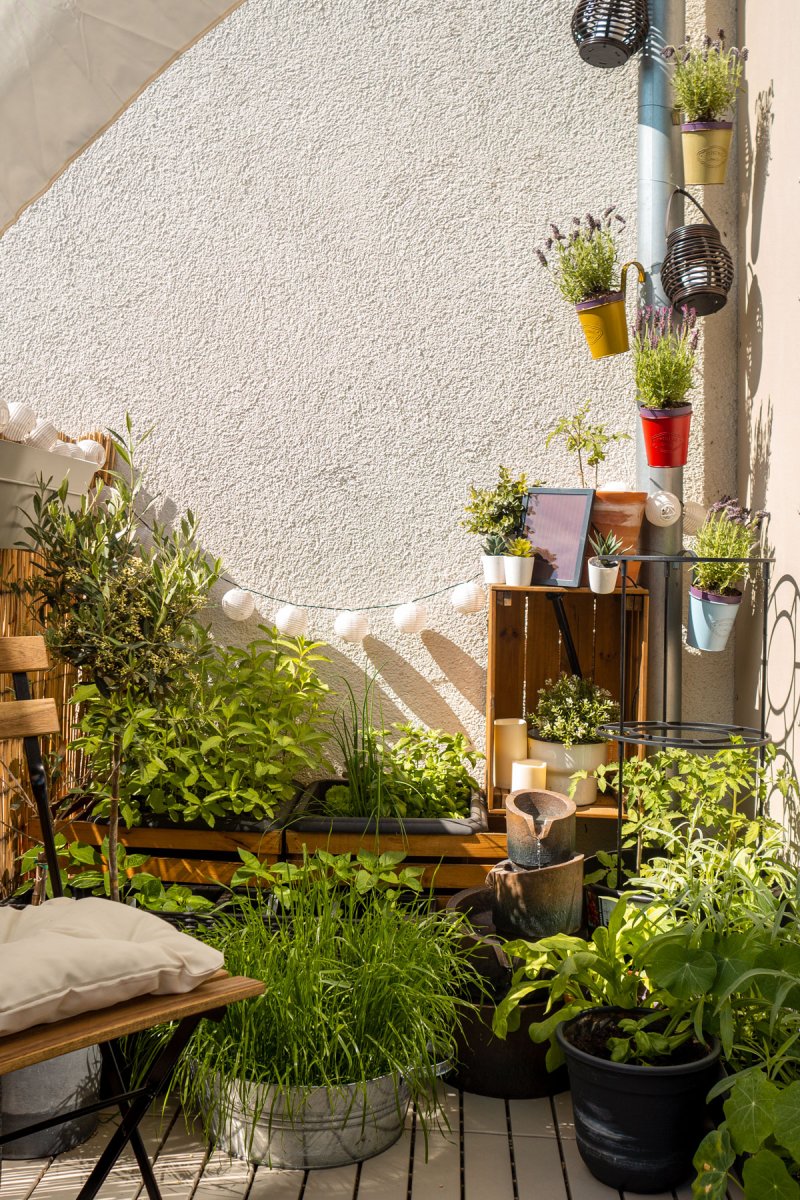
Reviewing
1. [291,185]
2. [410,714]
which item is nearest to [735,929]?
[410,714]

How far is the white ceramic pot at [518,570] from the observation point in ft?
11.5

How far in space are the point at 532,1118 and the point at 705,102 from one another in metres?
3.21

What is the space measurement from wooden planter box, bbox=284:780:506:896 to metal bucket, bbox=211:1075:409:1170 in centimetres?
98

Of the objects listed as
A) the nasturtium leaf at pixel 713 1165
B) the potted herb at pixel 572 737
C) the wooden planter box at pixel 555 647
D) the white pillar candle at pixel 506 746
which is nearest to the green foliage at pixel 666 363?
the wooden planter box at pixel 555 647

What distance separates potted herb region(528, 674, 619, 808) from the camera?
3512mm

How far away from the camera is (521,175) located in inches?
156

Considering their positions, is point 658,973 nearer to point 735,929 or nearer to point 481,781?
point 735,929

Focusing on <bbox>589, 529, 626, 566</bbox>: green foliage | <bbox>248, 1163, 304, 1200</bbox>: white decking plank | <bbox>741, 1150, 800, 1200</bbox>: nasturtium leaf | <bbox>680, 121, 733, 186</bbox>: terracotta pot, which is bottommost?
<bbox>248, 1163, 304, 1200</bbox>: white decking plank

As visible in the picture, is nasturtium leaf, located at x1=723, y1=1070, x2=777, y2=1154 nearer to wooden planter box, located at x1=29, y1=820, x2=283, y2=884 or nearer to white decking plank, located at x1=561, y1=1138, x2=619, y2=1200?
white decking plank, located at x1=561, y1=1138, x2=619, y2=1200

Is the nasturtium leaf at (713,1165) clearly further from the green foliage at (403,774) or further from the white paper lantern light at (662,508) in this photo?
the white paper lantern light at (662,508)

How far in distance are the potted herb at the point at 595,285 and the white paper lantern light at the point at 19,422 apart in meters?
1.80

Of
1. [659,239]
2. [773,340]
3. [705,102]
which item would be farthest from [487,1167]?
[705,102]

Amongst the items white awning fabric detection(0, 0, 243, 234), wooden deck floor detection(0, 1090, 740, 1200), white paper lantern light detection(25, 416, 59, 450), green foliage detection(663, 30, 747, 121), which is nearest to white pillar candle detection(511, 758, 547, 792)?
wooden deck floor detection(0, 1090, 740, 1200)

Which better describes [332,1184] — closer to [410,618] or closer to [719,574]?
[410,618]
